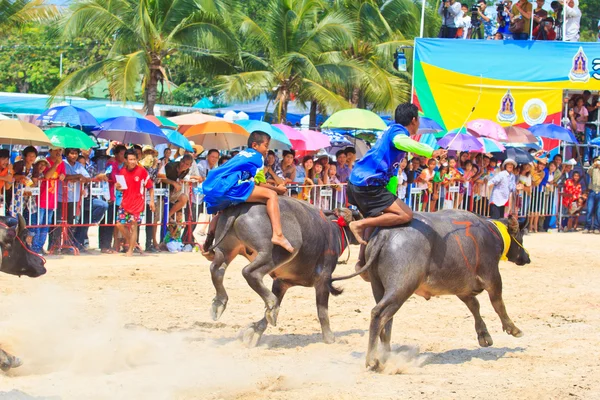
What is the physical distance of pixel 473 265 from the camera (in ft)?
26.2

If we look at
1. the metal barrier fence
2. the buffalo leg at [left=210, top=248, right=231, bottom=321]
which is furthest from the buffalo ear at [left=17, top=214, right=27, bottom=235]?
the metal barrier fence

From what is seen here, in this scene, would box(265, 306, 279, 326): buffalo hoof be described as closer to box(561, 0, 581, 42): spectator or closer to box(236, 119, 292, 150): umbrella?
box(236, 119, 292, 150): umbrella

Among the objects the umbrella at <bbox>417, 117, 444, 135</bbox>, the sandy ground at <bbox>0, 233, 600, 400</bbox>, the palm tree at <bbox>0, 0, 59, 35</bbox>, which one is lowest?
the sandy ground at <bbox>0, 233, 600, 400</bbox>

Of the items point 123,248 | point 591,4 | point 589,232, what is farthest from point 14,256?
point 591,4

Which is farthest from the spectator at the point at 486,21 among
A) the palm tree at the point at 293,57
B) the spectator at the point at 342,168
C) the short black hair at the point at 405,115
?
the short black hair at the point at 405,115

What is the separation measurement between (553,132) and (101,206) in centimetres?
1113

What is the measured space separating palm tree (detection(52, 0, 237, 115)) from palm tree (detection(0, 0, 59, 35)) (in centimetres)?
85

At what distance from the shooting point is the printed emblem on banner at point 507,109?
21.3m

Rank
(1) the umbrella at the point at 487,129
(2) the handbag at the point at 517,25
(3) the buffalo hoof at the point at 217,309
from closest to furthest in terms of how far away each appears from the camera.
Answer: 1. (3) the buffalo hoof at the point at 217,309
2. (1) the umbrella at the point at 487,129
3. (2) the handbag at the point at 517,25

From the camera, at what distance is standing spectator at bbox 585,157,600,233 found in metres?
20.6

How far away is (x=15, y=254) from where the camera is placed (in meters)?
7.28

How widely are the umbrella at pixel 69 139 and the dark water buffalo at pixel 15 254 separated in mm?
7201

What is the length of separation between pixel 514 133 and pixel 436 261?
13.6 metres

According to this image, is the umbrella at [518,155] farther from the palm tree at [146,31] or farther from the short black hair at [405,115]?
the short black hair at [405,115]
